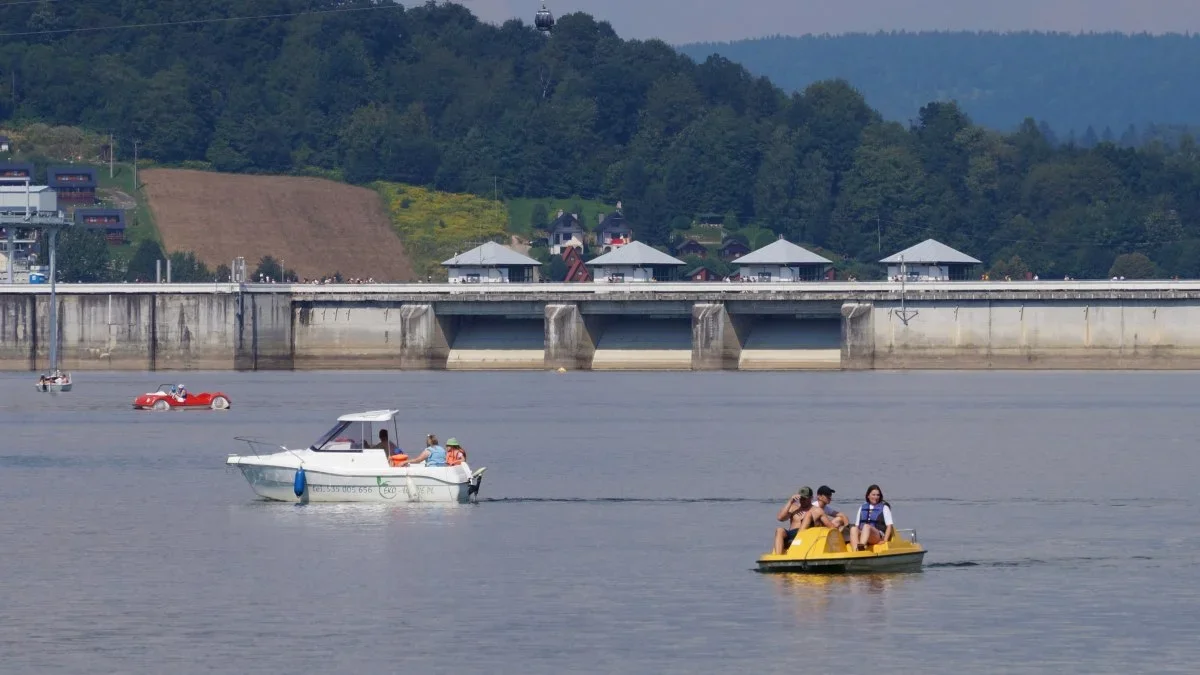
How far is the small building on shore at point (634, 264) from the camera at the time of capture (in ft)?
644

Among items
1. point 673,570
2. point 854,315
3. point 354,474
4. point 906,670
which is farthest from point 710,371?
point 906,670

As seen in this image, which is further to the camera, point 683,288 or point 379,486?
point 683,288

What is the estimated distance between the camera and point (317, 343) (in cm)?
17938

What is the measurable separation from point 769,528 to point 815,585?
39.6 ft

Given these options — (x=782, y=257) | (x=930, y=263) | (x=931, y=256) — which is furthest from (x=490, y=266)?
(x=931, y=256)

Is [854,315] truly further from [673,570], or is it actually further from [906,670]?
[906,670]

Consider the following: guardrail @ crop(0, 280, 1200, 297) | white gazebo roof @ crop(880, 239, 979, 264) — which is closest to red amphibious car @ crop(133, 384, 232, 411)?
guardrail @ crop(0, 280, 1200, 297)

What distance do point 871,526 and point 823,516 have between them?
1.15 m

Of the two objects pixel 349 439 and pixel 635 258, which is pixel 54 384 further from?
pixel 349 439

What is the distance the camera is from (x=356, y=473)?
216ft

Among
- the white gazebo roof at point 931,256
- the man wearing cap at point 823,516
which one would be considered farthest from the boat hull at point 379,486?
the white gazebo roof at point 931,256

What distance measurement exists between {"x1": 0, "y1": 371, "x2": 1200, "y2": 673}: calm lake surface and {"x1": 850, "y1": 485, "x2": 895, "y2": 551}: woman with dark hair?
0.97 meters

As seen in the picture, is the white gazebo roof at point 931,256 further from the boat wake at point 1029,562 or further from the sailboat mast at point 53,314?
the boat wake at point 1029,562

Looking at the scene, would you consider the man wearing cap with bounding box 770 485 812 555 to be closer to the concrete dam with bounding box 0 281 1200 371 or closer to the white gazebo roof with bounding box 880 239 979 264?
the concrete dam with bounding box 0 281 1200 371
